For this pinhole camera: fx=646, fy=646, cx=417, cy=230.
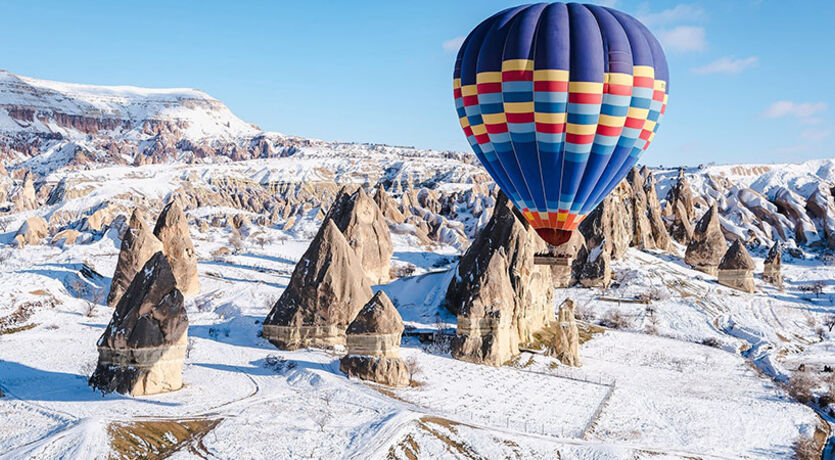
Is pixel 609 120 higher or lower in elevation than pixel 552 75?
lower

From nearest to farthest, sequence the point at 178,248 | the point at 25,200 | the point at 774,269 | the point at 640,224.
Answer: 1. the point at 178,248
2. the point at 774,269
3. the point at 640,224
4. the point at 25,200

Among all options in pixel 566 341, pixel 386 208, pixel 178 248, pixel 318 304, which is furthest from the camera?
pixel 386 208

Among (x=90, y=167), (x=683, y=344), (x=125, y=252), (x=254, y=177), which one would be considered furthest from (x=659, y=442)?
(x=90, y=167)

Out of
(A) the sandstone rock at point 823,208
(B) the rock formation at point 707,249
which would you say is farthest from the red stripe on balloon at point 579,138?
(A) the sandstone rock at point 823,208

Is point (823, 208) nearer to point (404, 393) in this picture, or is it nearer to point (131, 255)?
point (404, 393)

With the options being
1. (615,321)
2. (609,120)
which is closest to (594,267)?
(615,321)

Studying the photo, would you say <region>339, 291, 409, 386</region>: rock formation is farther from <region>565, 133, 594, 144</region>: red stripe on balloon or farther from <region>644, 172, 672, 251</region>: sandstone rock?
<region>644, 172, 672, 251</region>: sandstone rock

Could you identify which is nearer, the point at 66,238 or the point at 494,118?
the point at 494,118
